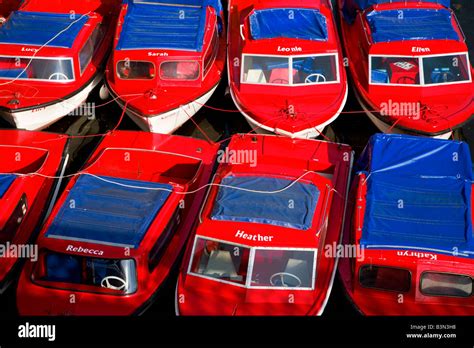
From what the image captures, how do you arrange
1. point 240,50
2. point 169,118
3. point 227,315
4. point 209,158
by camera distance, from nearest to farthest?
point 227,315
point 209,158
point 169,118
point 240,50

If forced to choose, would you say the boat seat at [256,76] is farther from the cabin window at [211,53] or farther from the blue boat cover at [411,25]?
the blue boat cover at [411,25]

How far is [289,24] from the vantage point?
1380cm

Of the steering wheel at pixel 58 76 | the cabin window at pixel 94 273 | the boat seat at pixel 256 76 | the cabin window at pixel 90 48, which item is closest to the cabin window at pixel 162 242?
the cabin window at pixel 94 273

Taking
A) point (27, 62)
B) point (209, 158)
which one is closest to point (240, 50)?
point (209, 158)

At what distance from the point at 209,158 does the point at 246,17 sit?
360cm

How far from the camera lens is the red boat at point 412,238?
954 centimetres

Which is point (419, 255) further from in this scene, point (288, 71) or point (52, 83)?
point (52, 83)

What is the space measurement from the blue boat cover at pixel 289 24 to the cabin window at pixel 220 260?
5074mm

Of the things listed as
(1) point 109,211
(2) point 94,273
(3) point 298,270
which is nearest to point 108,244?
(2) point 94,273

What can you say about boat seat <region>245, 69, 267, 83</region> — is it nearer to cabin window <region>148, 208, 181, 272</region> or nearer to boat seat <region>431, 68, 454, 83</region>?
boat seat <region>431, 68, 454, 83</region>

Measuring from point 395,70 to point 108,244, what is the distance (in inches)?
259

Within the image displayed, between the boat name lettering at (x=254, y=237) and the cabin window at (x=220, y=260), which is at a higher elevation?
the boat name lettering at (x=254, y=237)

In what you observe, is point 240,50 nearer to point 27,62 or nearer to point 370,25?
point 370,25

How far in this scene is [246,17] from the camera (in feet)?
46.0
